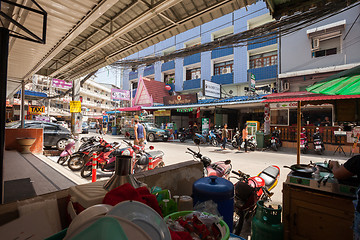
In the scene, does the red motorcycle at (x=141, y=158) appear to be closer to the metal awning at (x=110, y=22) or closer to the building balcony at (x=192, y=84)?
the metal awning at (x=110, y=22)

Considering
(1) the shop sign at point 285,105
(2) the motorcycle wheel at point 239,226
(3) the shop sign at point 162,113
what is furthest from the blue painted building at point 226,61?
(2) the motorcycle wheel at point 239,226

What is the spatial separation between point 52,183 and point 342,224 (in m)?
5.33

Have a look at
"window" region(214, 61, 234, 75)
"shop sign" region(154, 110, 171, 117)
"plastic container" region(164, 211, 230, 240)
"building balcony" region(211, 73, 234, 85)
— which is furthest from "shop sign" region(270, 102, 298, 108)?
"plastic container" region(164, 211, 230, 240)

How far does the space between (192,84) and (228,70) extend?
448cm

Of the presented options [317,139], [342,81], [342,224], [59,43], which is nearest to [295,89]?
[317,139]

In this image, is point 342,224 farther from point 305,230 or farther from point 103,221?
point 103,221

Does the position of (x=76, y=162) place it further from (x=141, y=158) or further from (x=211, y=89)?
(x=211, y=89)

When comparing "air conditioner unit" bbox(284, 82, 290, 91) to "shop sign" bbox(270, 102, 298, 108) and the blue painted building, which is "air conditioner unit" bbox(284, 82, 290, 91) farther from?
"shop sign" bbox(270, 102, 298, 108)

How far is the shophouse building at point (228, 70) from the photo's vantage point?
15.4 metres

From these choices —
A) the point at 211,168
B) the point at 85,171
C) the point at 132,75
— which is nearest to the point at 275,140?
the point at 211,168

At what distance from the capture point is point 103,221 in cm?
61

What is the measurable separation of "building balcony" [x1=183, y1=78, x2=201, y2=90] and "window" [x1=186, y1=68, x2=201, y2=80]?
1015 millimetres

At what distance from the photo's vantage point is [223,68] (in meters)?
19.7

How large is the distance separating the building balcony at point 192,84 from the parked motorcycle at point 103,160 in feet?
52.7
